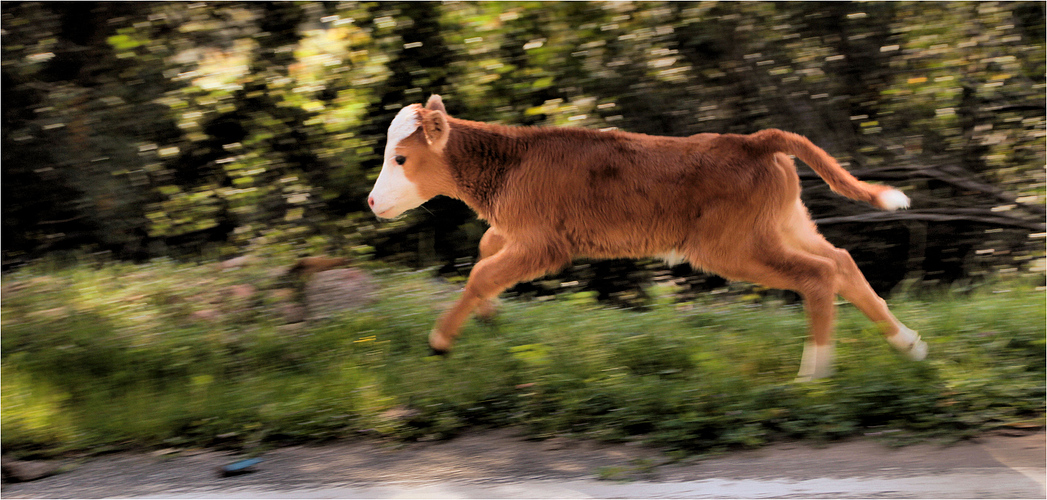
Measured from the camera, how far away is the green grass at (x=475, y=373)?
3.90 meters

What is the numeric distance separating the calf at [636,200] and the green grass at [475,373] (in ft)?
0.98

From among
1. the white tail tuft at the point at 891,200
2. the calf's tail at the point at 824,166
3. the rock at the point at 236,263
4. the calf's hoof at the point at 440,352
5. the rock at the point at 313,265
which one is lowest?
the calf's hoof at the point at 440,352

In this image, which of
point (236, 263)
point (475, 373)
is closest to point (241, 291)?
point (236, 263)

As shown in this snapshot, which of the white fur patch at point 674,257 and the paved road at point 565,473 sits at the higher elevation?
the white fur patch at point 674,257

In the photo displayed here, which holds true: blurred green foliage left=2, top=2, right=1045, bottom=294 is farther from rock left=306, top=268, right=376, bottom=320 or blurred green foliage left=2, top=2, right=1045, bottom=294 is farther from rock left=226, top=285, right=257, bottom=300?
rock left=226, top=285, right=257, bottom=300

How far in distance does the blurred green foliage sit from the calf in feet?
6.13

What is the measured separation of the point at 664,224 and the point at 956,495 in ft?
5.82

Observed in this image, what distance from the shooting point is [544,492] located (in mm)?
3359

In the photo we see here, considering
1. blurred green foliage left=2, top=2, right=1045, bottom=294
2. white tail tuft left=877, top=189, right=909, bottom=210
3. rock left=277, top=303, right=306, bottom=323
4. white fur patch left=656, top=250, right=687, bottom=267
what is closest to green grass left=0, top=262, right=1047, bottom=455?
rock left=277, top=303, right=306, bottom=323

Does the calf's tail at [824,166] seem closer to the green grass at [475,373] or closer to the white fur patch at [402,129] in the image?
the green grass at [475,373]

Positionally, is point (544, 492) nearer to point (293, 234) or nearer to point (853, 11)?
point (293, 234)

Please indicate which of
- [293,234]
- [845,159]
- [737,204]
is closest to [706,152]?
[737,204]

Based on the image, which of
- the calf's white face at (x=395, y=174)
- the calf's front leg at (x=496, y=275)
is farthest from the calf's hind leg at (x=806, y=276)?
the calf's white face at (x=395, y=174)

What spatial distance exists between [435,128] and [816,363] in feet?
7.42
